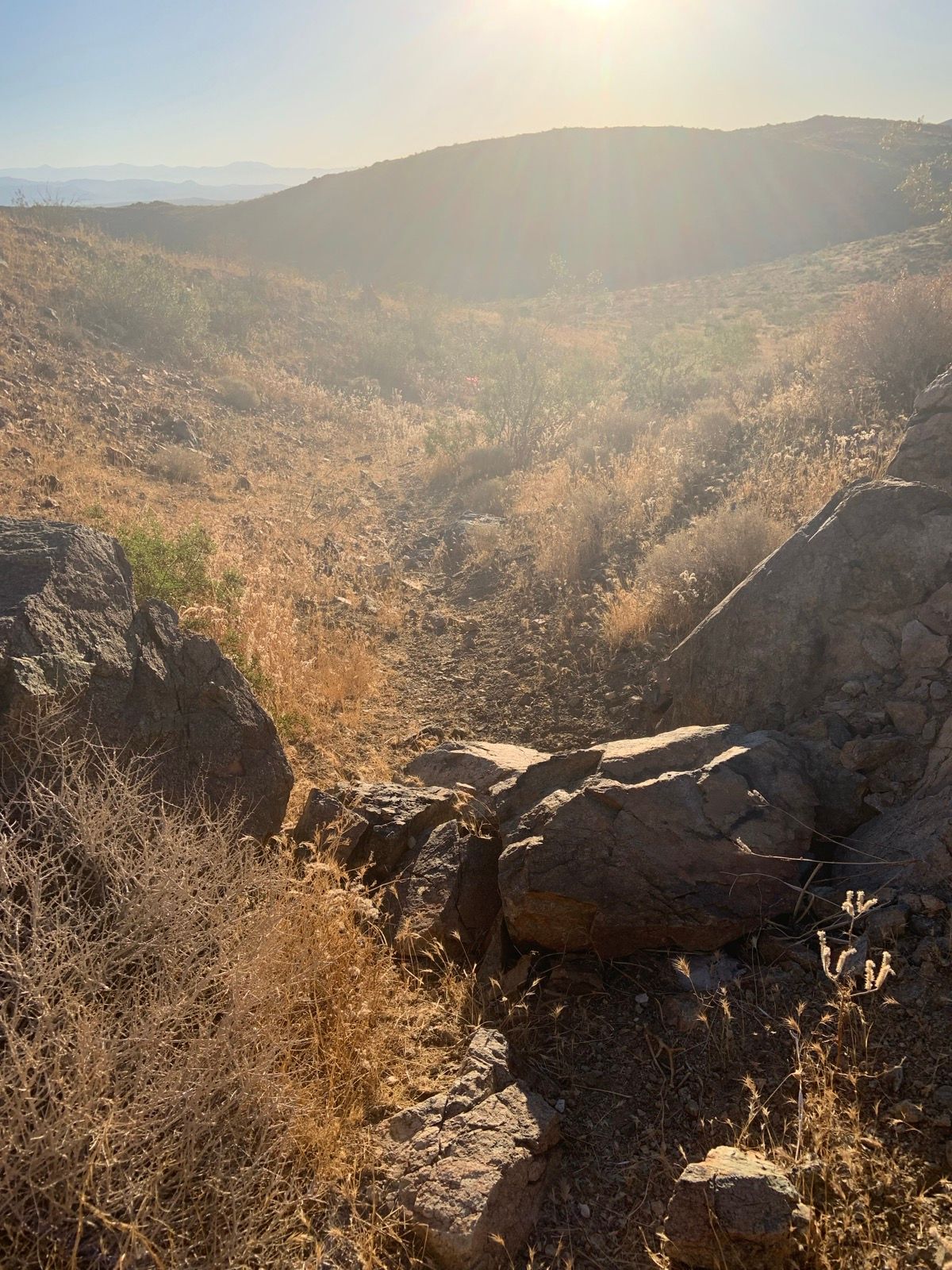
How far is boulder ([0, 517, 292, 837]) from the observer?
3445 millimetres

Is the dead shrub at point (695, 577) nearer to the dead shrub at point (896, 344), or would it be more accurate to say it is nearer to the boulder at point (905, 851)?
the boulder at point (905, 851)

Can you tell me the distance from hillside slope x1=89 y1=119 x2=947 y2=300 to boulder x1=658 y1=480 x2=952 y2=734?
35186mm

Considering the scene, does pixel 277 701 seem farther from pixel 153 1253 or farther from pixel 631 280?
pixel 631 280

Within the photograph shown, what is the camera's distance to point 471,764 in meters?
5.03

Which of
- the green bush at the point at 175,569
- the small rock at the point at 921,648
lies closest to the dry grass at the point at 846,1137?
the small rock at the point at 921,648

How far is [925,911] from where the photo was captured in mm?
2832

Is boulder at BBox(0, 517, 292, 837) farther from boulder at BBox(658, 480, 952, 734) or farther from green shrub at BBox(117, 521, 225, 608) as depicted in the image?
boulder at BBox(658, 480, 952, 734)

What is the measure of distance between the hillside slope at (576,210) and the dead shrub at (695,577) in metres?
33.0

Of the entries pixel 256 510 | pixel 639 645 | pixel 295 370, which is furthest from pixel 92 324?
pixel 639 645

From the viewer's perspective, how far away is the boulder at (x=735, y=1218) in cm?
198

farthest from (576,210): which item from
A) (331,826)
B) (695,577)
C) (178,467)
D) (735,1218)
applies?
(735,1218)

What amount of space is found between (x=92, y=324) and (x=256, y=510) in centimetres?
907

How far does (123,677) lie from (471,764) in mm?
2247

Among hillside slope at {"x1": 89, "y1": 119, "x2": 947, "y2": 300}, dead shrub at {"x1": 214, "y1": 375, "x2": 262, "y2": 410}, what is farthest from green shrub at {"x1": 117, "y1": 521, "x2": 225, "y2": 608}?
hillside slope at {"x1": 89, "y1": 119, "x2": 947, "y2": 300}
